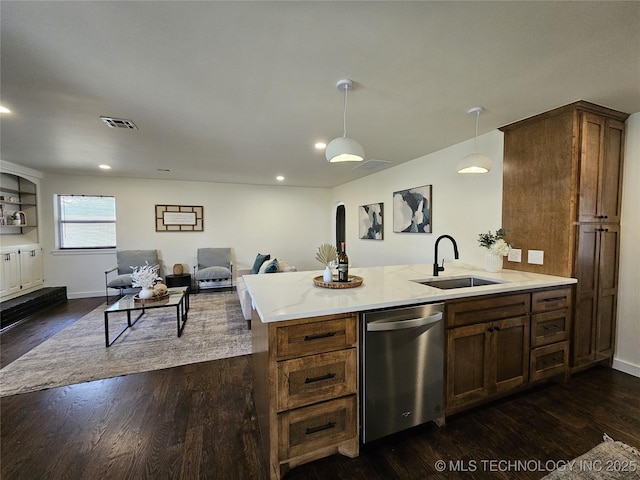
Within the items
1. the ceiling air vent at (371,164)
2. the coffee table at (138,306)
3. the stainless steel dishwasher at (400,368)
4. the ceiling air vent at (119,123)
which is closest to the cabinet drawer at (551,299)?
the stainless steel dishwasher at (400,368)

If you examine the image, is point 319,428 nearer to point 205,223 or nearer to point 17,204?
point 205,223

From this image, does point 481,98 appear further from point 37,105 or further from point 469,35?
point 37,105

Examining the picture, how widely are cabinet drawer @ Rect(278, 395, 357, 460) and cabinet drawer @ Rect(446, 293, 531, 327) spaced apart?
34.0 inches

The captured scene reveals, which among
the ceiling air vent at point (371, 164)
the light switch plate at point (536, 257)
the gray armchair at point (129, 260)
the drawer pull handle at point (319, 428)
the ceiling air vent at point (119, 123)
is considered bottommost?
the drawer pull handle at point (319, 428)

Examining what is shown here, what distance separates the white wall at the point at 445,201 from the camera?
3.04 metres

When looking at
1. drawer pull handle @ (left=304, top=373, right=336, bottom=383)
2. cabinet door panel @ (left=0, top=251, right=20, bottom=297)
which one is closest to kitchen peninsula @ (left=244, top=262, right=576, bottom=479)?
drawer pull handle @ (left=304, top=373, right=336, bottom=383)

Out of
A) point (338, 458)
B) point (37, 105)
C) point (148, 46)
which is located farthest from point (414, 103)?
point (37, 105)

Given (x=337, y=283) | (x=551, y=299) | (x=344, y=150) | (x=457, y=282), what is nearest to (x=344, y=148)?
(x=344, y=150)

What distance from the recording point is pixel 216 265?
5.99m

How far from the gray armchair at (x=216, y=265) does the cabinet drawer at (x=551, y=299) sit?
5.01 m

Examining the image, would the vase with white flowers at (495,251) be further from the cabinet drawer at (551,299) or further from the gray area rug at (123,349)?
the gray area rug at (123,349)

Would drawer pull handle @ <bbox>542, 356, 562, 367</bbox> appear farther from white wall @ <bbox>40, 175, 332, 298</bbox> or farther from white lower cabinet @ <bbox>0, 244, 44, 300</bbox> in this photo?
white lower cabinet @ <bbox>0, 244, 44, 300</bbox>

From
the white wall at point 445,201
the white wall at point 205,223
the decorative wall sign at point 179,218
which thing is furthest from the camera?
the decorative wall sign at point 179,218

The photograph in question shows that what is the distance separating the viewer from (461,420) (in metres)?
1.91
